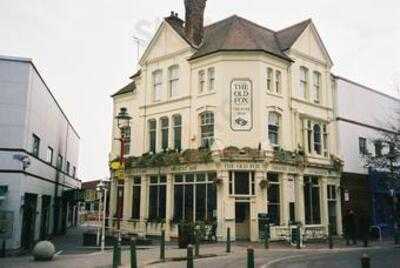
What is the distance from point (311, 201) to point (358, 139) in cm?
767

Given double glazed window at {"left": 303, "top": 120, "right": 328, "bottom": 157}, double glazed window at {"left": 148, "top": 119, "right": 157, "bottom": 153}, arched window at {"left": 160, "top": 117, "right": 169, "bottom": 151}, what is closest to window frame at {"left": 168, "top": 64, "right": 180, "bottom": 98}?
arched window at {"left": 160, "top": 117, "right": 169, "bottom": 151}

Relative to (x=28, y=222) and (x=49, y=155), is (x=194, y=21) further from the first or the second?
(x=28, y=222)

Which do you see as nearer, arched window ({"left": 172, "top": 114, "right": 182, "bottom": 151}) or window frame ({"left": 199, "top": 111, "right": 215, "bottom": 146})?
window frame ({"left": 199, "top": 111, "right": 215, "bottom": 146})

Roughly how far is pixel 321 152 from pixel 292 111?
3940mm

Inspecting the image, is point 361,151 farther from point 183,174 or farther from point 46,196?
point 46,196

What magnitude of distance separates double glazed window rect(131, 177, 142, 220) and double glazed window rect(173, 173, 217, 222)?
3.94 m

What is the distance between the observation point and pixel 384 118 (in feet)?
126

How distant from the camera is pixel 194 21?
30828 mm

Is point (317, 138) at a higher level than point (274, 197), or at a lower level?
higher

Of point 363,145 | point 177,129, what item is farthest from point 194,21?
point 363,145

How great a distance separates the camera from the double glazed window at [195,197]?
88.1 feet

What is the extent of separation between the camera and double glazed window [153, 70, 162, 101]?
105 ft

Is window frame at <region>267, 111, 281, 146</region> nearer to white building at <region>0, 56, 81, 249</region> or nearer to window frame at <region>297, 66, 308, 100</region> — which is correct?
window frame at <region>297, 66, 308, 100</region>

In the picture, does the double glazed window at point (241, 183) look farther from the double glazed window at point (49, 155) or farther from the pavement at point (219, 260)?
the double glazed window at point (49, 155)
